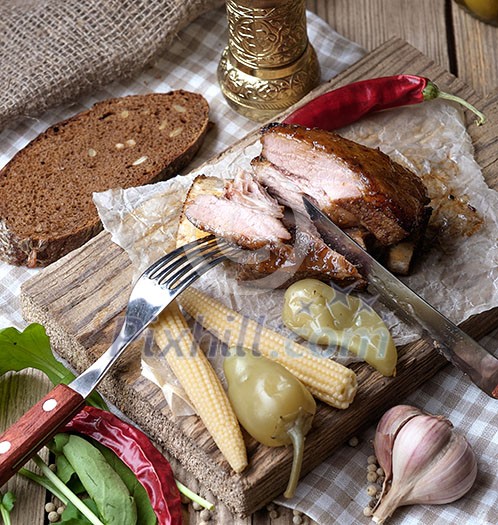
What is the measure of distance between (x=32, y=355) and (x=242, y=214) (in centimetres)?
91

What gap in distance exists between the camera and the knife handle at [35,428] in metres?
2.91

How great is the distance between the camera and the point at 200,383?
304cm

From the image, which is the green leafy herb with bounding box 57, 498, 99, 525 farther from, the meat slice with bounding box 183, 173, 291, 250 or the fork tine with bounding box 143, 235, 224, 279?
the meat slice with bounding box 183, 173, 291, 250

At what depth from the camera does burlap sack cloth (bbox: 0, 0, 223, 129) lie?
173 inches

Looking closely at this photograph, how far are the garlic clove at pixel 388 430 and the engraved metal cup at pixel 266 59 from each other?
1.73 m

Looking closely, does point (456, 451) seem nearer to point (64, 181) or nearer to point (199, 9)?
point (64, 181)

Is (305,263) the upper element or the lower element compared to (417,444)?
upper

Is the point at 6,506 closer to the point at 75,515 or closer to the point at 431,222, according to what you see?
the point at 75,515

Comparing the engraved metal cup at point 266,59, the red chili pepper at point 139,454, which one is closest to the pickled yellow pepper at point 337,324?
the red chili pepper at point 139,454

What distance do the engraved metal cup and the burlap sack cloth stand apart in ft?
1.33

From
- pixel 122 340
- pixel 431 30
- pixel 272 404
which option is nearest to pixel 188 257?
pixel 122 340

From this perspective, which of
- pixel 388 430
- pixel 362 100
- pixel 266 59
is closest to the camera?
pixel 388 430

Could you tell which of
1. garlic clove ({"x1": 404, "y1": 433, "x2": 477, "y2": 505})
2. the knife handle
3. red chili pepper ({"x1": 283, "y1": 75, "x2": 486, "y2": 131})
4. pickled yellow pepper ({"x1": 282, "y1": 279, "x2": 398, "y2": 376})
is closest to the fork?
the knife handle

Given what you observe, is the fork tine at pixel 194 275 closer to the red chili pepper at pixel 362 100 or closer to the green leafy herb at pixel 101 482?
the green leafy herb at pixel 101 482
